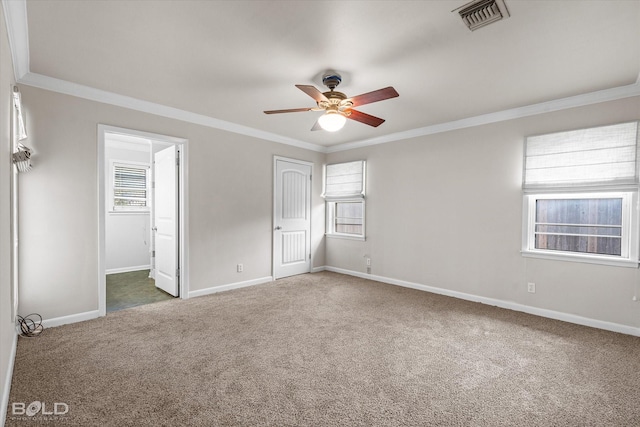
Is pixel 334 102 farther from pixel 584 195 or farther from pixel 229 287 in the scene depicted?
pixel 229 287

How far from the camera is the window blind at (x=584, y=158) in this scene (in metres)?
3.02

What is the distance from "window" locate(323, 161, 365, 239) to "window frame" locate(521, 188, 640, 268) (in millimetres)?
2375

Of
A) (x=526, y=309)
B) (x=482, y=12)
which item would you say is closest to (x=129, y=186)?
(x=482, y=12)

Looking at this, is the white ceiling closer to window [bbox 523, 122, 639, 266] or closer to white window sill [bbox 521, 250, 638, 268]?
window [bbox 523, 122, 639, 266]

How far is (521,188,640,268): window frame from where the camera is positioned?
301 centimetres

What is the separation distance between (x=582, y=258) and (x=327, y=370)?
2.94 meters

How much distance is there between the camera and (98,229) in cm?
329

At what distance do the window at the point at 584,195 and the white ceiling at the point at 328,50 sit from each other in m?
0.47

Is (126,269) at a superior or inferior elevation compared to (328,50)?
inferior

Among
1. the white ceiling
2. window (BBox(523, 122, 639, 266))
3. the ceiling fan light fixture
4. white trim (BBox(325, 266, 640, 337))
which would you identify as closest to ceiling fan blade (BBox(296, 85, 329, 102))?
the ceiling fan light fixture

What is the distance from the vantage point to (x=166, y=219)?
14.4ft

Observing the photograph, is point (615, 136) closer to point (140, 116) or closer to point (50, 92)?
point (140, 116)

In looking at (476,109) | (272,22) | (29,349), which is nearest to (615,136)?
(476,109)

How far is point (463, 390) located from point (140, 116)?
411 centimetres
